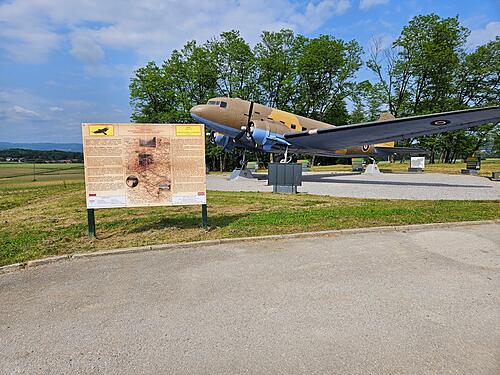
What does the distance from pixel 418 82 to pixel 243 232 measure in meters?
52.7

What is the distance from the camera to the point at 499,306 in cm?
366

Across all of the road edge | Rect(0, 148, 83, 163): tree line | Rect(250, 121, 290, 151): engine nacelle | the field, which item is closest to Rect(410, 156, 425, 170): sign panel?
Rect(250, 121, 290, 151): engine nacelle

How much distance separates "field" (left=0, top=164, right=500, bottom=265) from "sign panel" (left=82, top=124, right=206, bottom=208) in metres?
0.95

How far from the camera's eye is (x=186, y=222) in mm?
8461

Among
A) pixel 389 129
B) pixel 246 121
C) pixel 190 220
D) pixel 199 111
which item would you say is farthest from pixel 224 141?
pixel 190 220

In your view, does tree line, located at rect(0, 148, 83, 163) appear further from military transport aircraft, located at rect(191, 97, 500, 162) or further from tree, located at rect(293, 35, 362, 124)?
tree, located at rect(293, 35, 362, 124)

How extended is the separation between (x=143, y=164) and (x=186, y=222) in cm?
224

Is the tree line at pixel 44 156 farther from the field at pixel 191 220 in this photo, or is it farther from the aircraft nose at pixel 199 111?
the field at pixel 191 220

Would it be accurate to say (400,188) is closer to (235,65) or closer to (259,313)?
(259,313)

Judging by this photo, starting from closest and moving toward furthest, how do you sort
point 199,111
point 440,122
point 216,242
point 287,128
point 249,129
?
1. point 216,242
2. point 440,122
3. point 199,111
4. point 249,129
5. point 287,128

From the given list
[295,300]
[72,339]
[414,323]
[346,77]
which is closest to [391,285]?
[414,323]

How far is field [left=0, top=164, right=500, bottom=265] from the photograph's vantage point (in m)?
6.63

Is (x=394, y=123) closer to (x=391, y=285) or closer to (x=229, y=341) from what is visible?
(x=391, y=285)

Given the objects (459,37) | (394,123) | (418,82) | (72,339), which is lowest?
(72,339)
